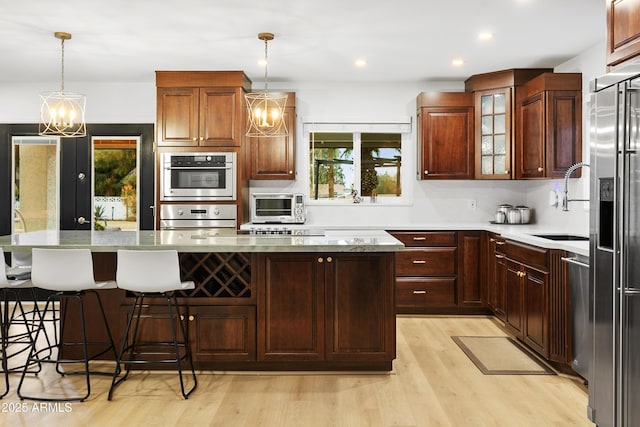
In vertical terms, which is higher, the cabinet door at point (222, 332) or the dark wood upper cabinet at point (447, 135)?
the dark wood upper cabinet at point (447, 135)

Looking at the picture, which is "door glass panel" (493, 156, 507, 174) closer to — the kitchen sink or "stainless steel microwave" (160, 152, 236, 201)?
the kitchen sink

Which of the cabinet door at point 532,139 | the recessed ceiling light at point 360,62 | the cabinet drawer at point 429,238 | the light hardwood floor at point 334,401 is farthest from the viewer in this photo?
the cabinet drawer at point 429,238

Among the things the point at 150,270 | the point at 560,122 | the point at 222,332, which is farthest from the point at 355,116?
the point at 150,270

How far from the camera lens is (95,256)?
3.74 meters

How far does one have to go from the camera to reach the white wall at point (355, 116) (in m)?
6.04

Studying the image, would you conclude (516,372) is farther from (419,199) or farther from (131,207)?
(131,207)

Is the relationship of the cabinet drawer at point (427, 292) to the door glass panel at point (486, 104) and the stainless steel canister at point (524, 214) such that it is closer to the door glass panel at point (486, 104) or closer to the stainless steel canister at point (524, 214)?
the stainless steel canister at point (524, 214)

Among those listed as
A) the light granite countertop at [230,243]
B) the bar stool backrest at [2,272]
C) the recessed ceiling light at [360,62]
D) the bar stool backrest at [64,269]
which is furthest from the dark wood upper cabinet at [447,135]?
the bar stool backrest at [2,272]

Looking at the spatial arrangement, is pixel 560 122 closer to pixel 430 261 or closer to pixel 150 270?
pixel 430 261

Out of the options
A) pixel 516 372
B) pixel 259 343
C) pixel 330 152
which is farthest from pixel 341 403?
pixel 330 152

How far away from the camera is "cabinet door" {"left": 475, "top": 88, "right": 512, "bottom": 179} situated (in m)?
5.39

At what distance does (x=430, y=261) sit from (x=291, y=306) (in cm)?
230

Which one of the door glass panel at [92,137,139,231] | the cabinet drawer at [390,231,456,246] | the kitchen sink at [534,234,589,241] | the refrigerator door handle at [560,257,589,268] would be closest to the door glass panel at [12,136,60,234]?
the door glass panel at [92,137,139,231]

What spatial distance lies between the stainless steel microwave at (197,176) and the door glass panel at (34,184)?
1.51 meters
